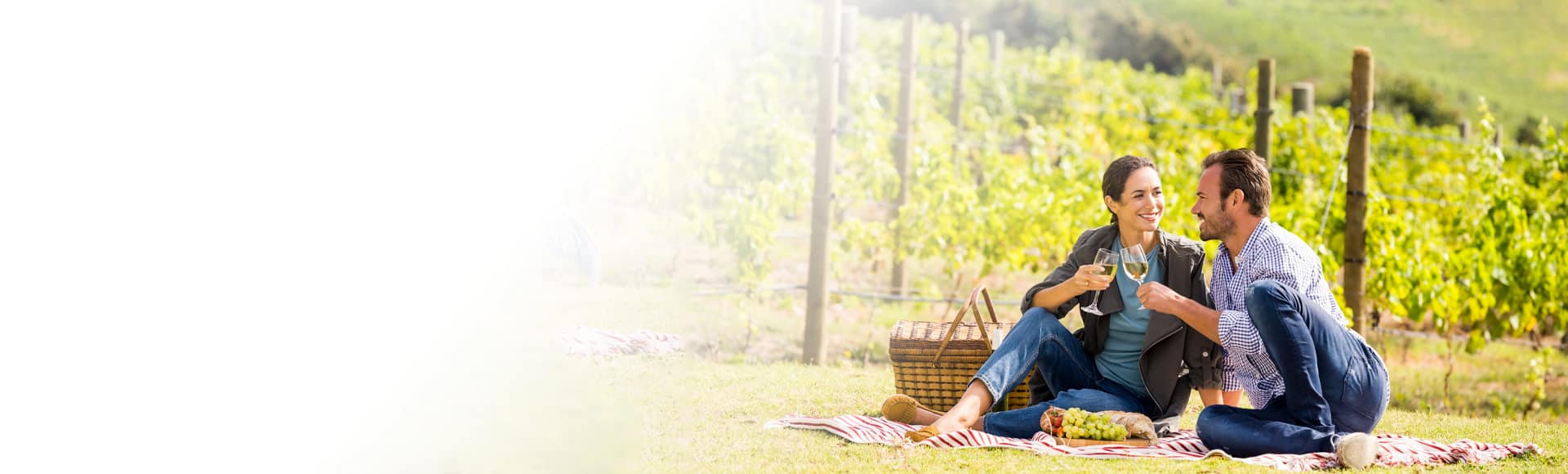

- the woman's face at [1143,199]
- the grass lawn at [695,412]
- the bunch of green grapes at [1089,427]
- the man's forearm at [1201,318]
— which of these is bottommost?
the grass lawn at [695,412]

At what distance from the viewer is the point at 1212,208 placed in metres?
3.36

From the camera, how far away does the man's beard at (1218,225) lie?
11.0ft

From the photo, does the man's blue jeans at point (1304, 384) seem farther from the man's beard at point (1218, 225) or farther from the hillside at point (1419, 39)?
the hillside at point (1419, 39)

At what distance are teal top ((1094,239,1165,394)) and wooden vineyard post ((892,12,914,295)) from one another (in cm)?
292

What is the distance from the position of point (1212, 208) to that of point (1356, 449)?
0.68m

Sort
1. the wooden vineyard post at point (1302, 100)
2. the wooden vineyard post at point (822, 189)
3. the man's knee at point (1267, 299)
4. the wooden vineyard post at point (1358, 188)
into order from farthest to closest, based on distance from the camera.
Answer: the wooden vineyard post at point (1302, 100)
the wooden vineyard post at point (822, 189)
the wooden vineyard post at point (1358, 188)
the man's knee at point (1267, 299)

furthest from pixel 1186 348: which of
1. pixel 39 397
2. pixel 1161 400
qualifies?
pixel 39 397

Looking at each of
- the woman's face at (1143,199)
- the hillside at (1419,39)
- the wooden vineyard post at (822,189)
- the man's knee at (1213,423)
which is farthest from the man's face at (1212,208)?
the hillside at (1419,39)

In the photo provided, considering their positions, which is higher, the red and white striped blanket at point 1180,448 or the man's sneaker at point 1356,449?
the man's sneaker at point 1356,449

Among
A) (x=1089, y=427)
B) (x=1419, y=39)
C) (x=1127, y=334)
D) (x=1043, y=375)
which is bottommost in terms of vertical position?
(x=1089, y=427)

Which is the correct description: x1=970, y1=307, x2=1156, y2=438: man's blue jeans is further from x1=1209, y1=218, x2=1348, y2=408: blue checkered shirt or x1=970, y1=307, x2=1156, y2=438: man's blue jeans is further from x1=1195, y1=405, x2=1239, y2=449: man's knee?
x1=1209, y1=218, x2=1348, y2=408: blue checkered shirt

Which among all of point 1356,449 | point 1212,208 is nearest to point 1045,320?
point 1212,208

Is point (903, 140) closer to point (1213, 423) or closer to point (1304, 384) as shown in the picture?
point (1213, 423)

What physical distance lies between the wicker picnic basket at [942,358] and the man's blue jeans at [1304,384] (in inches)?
27.5
